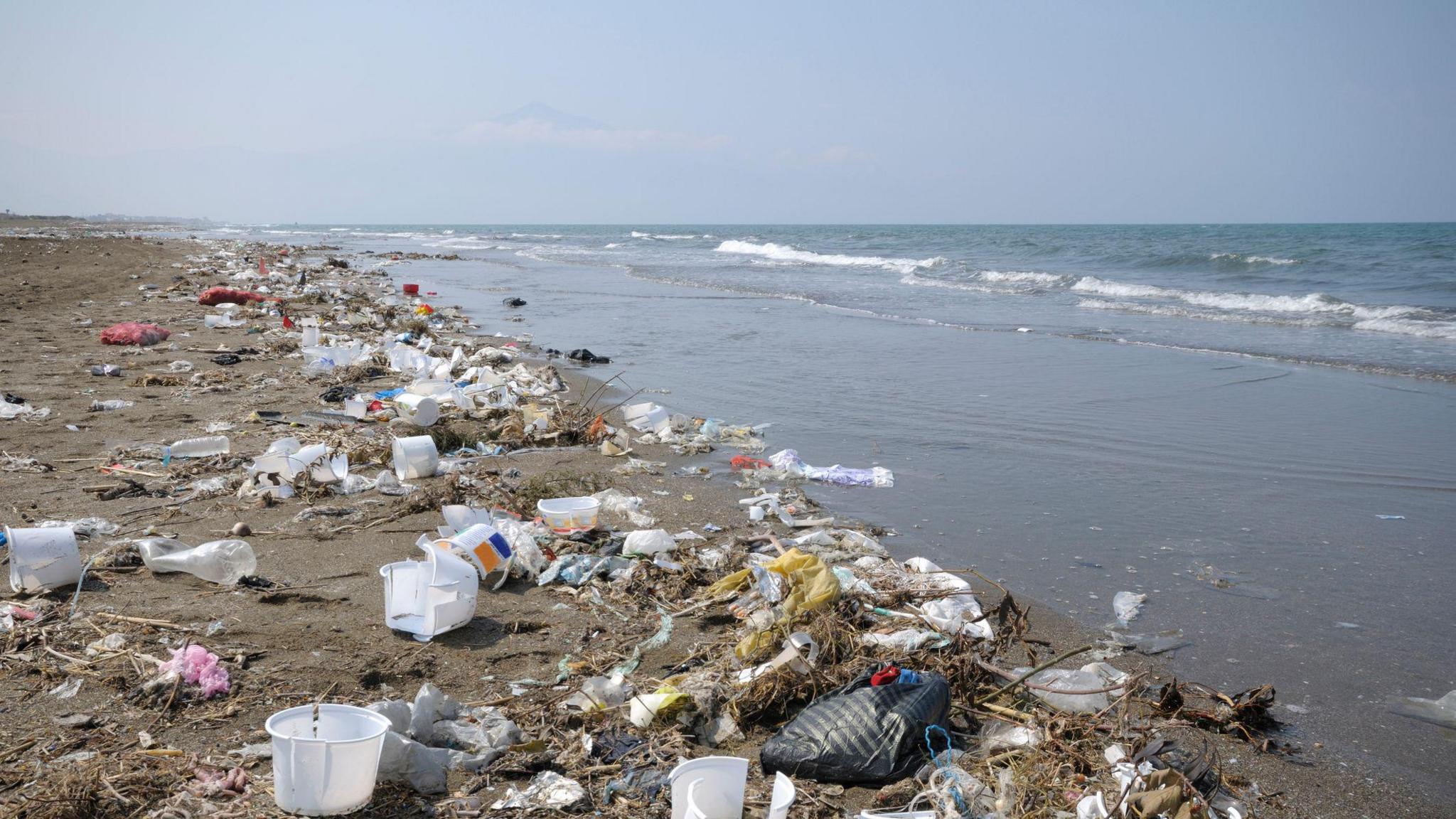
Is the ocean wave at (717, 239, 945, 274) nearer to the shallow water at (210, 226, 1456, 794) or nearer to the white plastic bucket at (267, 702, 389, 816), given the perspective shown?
the shallow water at (210, 226, 1456, 794)

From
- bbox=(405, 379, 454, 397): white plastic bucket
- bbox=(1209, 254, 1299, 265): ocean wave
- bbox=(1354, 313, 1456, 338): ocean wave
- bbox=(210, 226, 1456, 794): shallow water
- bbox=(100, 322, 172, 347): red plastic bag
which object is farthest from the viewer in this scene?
bbox=(1209, 254, 1299, 265): ocean wave

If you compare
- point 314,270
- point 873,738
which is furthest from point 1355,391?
point 314,270

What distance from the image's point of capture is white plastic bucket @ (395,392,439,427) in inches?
261

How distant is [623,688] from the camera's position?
10.4ft

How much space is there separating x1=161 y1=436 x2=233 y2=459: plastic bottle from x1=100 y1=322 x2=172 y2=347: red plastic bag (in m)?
5.08

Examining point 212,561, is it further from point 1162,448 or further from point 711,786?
point 1162,448

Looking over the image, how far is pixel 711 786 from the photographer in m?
2.43

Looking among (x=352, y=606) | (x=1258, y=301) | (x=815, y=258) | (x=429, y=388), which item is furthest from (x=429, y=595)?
(x=815, y=258)

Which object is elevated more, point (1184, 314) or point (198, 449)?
point (1184, 314)

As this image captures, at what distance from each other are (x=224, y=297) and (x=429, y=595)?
12.6m

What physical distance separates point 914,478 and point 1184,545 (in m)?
1.78

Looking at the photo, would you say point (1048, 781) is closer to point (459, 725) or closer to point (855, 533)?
point (459, 725)

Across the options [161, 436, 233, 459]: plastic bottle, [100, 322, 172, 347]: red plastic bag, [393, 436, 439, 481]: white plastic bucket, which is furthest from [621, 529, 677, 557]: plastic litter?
[100, 322, 172, 347]: red plastic bag

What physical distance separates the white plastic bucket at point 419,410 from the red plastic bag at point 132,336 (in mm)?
4861
